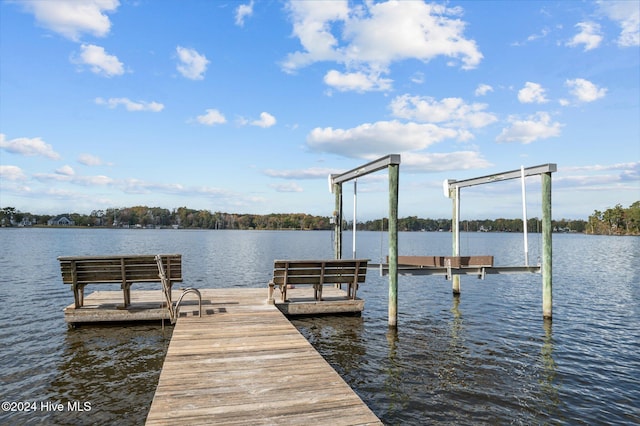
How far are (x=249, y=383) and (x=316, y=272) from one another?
712cm

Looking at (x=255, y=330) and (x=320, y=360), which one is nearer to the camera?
(x=320, y=360)

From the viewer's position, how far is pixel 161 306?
1203 cm

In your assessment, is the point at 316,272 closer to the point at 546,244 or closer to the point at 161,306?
the point at 161,306

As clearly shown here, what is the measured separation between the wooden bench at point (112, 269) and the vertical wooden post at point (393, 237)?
612cm

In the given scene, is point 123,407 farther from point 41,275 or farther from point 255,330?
point 41,275

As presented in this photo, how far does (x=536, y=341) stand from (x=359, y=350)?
5.47m

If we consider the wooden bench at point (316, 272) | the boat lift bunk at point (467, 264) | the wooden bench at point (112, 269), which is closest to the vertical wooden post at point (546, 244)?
the boat lift bunk at point (467, 264)

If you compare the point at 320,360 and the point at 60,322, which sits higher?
the point at 320,360

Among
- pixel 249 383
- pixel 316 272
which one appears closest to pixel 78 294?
pixel 316 272

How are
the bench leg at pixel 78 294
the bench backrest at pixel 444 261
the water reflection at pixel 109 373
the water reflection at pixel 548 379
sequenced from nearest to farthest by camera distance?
the water reflection at pixel 109 373 → the water reflection at pixel 548 379 → the bench leg at pixel 78 294 → the bench backrest at pixel 444 261

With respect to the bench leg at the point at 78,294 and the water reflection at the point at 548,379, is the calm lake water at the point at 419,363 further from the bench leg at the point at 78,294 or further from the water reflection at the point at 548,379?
the bench leg at the point at 78,294

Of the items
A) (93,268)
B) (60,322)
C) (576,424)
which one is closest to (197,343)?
(93,268)

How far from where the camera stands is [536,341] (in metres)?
12.1

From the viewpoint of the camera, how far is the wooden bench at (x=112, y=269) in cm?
1120
